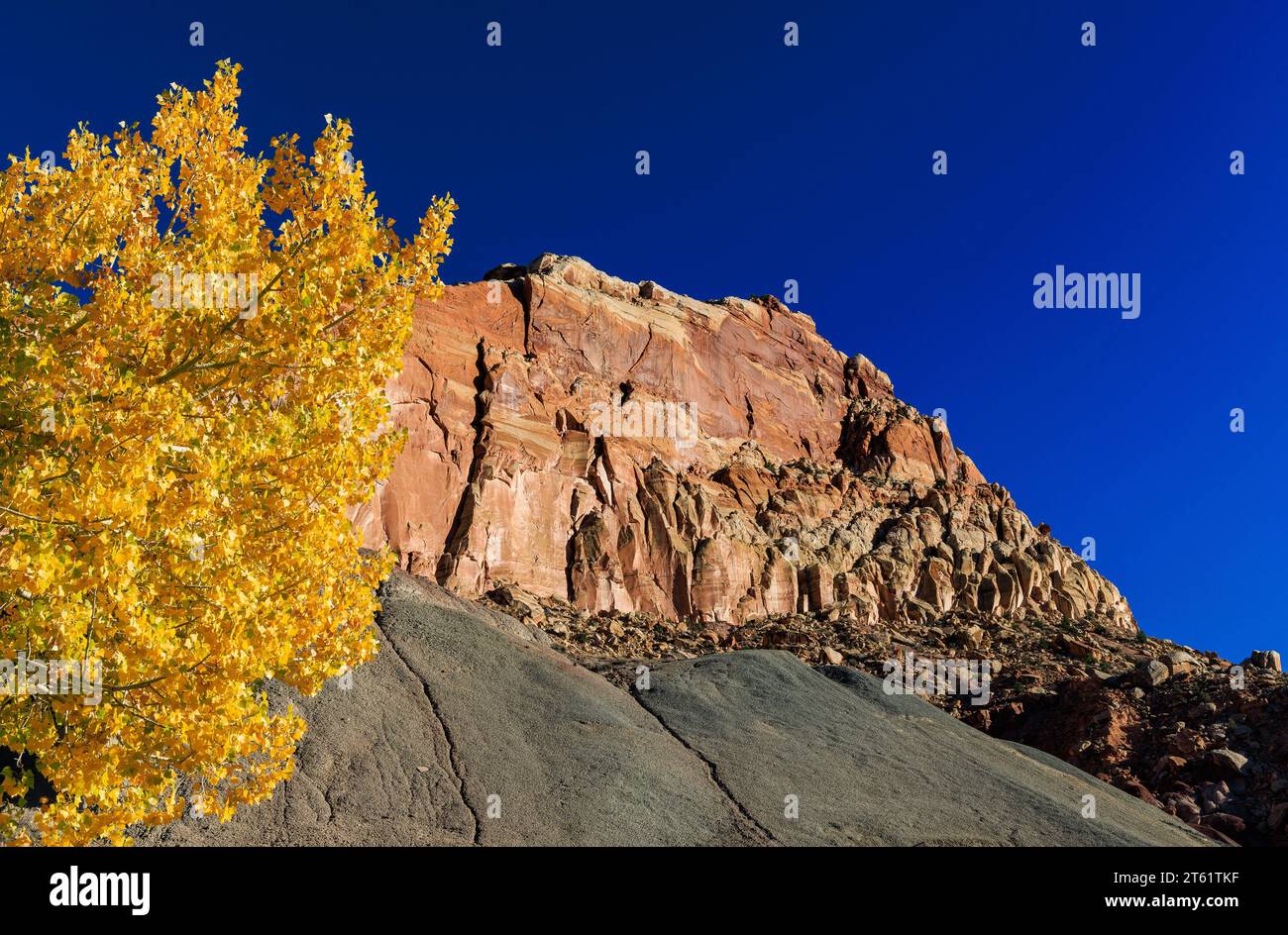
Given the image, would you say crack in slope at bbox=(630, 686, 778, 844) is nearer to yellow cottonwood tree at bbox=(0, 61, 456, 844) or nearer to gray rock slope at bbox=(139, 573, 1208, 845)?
gray rock slope at bbox=(139, 573, 1208, 845)

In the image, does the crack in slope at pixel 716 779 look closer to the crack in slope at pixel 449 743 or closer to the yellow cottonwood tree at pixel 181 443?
the crack in slope at pixel 449 743

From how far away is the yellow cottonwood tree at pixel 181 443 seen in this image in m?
7.83

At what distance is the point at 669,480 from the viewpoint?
63.5m

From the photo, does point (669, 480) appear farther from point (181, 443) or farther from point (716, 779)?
point (181, 443)

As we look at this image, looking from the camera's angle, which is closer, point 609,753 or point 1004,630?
point 609,753

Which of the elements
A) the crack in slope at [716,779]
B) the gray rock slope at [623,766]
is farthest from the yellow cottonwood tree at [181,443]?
the crack in slope at [716,779]

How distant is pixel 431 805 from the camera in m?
21.0

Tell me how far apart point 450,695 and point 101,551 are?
775 inches

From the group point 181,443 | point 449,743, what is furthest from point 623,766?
point 181,443

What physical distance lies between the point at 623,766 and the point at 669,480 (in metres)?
39.3

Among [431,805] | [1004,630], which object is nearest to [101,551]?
[431,805]

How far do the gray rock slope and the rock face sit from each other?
19882 millimetres

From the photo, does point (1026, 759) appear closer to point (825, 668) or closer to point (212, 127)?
point (825, 668)
